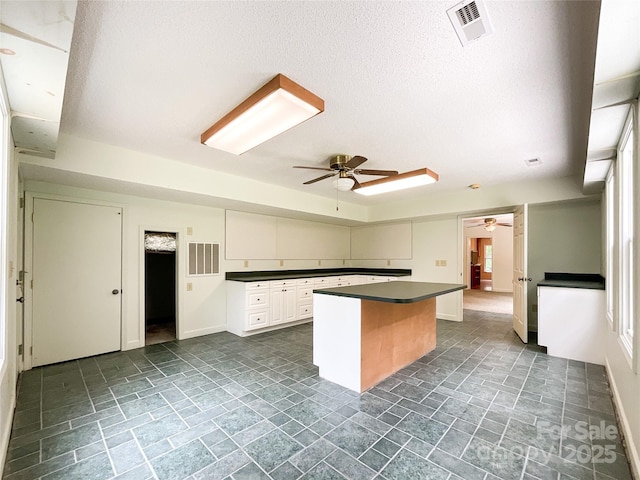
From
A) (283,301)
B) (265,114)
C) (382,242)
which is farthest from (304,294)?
(265,114)

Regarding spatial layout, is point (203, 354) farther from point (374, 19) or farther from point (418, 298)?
point (374, 19)

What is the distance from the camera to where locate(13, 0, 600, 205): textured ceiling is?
1.42 metres

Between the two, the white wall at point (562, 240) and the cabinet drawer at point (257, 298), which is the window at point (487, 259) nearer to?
the white wall at point (562, 240)

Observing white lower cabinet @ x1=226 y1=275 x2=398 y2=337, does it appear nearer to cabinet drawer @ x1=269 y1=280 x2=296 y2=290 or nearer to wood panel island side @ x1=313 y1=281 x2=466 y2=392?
cabinet drawer @ x1=269 y1=280 x2=296 y2=290

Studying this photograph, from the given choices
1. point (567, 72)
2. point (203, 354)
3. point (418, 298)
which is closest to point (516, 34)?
point (567, 72)

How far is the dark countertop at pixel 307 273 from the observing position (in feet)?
16.6

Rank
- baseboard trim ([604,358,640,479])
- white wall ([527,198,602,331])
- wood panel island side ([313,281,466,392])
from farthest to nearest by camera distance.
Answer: white wall ([527,198,602,331])
wood panel island side ([313,281,466,392])
baseboard trim ([604,358,640,479])

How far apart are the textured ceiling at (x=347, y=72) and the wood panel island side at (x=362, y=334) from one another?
5.11 ft

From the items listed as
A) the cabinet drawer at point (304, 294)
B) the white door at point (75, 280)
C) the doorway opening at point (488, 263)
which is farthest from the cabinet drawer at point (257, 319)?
the doorway opening at point (488, 263)

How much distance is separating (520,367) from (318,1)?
3.99m

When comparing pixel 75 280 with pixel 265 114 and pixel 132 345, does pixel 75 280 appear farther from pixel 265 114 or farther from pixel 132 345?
pixel 265 114

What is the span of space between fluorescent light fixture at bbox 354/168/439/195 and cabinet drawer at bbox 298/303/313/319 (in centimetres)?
258

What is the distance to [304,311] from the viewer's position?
5.48 m

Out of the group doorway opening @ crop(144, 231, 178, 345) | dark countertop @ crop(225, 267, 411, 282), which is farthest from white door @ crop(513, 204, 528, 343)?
doorway opening @ crop(144, 231, 178, 345)
